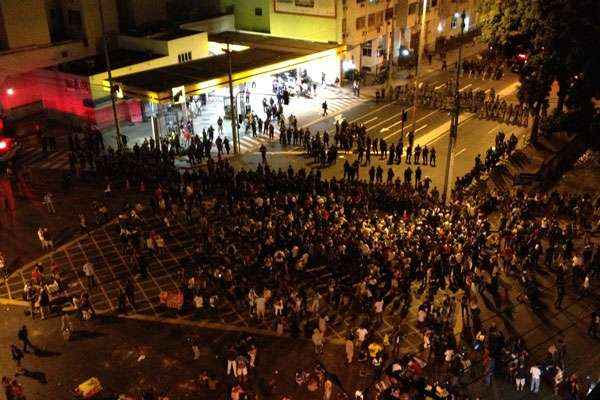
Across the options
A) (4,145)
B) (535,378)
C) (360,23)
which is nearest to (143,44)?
(4,145)

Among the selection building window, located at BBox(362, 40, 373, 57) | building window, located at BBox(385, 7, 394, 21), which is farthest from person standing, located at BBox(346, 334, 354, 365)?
building window, located at BBox(385, 7, 394, 21)

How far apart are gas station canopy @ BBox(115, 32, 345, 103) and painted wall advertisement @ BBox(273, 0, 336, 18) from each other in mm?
→ 3047

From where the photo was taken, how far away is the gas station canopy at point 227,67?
38.8 meters

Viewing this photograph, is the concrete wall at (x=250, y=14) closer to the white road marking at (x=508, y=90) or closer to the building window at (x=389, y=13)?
the building window at (x=389, y=13)

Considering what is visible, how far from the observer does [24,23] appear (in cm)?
4438

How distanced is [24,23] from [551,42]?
37.0 m

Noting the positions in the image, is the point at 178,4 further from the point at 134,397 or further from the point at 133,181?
the point at 134,397

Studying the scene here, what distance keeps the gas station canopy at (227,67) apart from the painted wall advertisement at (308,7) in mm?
3047

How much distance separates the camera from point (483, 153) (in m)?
37.8

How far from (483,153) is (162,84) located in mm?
21560

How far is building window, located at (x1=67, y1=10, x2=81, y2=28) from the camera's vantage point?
156ft

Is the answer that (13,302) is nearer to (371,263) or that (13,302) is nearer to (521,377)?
(371,263)

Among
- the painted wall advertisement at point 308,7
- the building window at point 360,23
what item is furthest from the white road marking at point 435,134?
the painted wall advertisement at point 308,7

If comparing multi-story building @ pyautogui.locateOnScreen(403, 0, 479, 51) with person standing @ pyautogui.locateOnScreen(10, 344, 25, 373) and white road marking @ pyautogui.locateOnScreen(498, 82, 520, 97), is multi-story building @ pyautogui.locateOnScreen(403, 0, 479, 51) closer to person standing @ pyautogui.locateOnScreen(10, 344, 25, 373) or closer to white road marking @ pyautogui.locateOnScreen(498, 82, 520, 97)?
white road marking @ pyautogui.locateOnScreen(498, 82, 520, 97)
